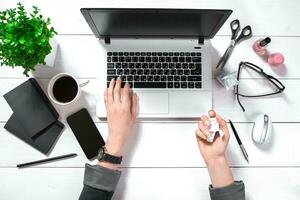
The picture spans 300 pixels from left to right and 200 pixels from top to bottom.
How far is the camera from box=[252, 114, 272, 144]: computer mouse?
0.89 meters

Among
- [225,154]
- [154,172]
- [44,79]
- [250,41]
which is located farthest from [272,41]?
[44,79]

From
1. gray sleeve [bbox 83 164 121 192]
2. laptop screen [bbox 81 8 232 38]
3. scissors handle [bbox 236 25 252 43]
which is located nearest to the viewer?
laptop screen [bbox 81 8 232 38]

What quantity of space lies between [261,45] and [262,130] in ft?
0.80

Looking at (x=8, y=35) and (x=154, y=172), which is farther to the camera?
(x=154, y=172)

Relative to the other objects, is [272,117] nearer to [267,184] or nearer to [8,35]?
[267,184]

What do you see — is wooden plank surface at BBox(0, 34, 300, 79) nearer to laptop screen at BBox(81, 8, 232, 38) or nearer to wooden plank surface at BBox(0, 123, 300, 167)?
laptop screen at BBox(81, 8, 232, 38)

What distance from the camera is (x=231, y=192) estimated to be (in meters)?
0.82

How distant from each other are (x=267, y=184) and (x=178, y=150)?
0.28 meters

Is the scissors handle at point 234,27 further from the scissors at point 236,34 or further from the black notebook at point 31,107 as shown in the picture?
the black notebook at point 31,107

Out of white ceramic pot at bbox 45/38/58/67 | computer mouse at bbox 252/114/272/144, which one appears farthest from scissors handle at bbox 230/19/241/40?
white ceramic pot at bbox 45/38/58/67

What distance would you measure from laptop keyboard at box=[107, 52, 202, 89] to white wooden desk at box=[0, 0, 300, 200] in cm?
6

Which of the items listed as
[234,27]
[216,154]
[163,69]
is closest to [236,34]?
[234,27]

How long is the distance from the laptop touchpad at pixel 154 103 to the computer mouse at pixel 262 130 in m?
0.26

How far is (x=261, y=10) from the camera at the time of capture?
955 millimetres
